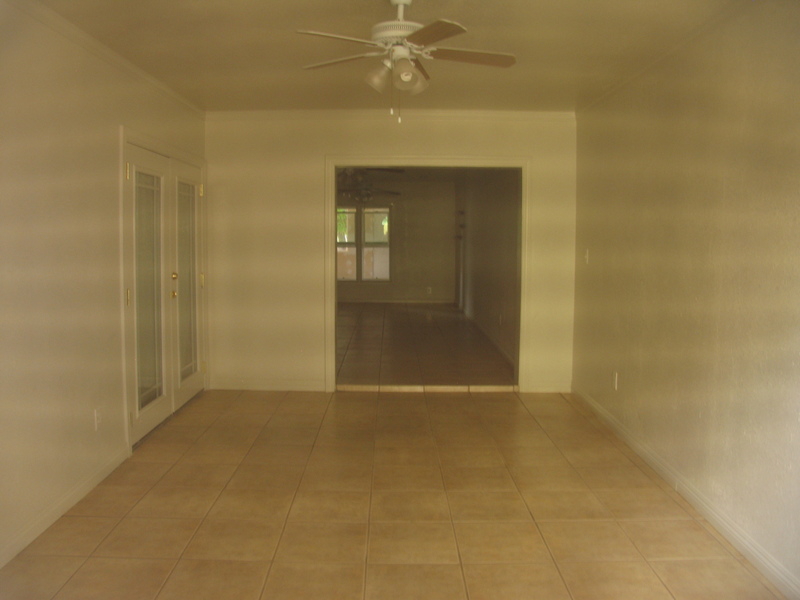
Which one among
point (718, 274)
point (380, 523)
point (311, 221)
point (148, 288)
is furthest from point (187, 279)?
point (718, 274)

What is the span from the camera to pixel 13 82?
2.80 m

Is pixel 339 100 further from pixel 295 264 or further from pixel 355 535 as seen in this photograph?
pixel 355 535

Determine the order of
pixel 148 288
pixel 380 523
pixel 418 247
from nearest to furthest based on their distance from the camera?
pixel 380 523
pixel 148 288
pixel 418 247

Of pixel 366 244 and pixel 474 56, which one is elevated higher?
pixel 474 56

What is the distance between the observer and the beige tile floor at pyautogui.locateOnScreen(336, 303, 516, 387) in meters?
6.13

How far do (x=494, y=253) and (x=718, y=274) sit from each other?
5007 mm

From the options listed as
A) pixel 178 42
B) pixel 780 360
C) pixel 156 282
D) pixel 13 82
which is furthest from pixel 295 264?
pixel 780 360

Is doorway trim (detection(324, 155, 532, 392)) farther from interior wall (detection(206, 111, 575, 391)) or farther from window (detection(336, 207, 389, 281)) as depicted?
window (detection(336, 207, 389, 281))

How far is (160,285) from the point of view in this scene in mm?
4578

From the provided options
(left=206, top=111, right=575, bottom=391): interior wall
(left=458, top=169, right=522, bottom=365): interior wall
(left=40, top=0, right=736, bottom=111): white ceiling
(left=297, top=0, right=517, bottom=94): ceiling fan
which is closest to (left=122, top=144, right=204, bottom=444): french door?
(left=206, top=111, right=575, bottom=391): interior wall

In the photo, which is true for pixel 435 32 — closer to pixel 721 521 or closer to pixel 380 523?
pixel 380 523

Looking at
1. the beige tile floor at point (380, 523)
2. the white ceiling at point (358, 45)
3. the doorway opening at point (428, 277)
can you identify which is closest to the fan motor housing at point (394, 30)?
the white ceiling at point (358, 45)

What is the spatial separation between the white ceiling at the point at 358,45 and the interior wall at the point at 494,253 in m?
1.49

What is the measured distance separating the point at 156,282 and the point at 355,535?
243 centimetres
